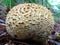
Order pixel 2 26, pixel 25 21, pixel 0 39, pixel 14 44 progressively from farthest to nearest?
pixel 2 26
pixel 0 39
pixel 14 44
pixel 25 21

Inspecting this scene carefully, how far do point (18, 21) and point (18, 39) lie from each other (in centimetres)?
18

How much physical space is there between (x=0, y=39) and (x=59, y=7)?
174cm

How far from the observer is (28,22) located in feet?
5.82

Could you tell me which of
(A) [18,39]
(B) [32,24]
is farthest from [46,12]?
(A) [18,39]

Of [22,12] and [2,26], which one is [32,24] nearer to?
[22,12]

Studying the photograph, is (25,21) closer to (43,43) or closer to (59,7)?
(43,43)

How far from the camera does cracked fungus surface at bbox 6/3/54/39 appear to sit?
1.78 meters

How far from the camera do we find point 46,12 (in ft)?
6.26

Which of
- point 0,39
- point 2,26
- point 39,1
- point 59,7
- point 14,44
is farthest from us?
point 59,7

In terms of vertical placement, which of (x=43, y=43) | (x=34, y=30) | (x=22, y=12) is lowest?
(x=43, y=43)

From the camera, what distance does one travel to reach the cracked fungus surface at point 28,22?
5.85 ft

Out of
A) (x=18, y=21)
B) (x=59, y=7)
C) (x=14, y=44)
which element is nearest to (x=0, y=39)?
(x=14, y=44)

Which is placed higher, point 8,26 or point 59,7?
point 59,7

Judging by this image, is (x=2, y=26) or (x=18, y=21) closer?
(x=18, y=21)
